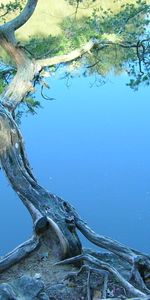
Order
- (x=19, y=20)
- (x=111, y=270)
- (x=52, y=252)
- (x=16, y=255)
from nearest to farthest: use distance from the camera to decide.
Answer: (x=111, y=270) → (x=16, y=255) → (x=52, y=252) → (x=19, y=20)

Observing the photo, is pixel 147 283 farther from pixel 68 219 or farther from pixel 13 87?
pixel 13 87

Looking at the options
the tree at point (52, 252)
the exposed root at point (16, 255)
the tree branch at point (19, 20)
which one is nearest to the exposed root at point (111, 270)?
the tree at point (52, 252)

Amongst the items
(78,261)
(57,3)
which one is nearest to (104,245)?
Answer: (78,261)

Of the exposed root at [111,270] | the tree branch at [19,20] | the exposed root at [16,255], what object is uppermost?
the tree branch at [19,20]

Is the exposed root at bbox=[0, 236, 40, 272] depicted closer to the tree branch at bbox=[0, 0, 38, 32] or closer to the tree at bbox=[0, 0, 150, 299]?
the tree at bbox=[0, 0, 150, 299]

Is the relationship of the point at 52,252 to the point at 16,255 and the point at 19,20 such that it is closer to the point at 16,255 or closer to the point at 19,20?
the point at 16,255

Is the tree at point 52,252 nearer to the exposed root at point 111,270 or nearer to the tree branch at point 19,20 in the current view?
the exposed root at point 111,270

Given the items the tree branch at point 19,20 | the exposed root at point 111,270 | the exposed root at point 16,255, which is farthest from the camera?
the tree branch at point 19,20

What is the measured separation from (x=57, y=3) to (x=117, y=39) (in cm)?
493

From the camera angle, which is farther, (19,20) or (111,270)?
(19,20)

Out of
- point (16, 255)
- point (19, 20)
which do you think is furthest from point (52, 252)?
point (19, 20)

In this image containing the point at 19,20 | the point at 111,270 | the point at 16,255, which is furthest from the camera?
the point at 19,20

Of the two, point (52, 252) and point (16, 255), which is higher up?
point (52, 252)

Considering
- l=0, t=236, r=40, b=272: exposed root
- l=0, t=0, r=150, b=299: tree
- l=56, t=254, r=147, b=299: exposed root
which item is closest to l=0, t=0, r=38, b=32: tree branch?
l=0, t=0, r=150, b=299: tree
